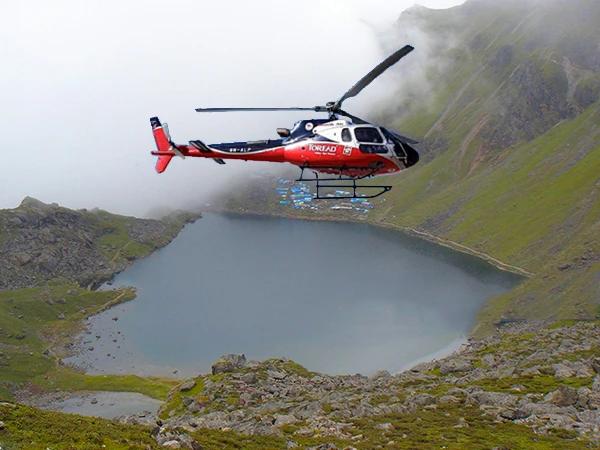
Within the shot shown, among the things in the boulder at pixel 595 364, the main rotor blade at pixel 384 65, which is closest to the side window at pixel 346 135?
the main rotor blade at pixel 384 65

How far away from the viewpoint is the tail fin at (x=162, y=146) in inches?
1778

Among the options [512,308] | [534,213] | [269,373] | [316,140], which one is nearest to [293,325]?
[512,308]

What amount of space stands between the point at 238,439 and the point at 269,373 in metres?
37.9

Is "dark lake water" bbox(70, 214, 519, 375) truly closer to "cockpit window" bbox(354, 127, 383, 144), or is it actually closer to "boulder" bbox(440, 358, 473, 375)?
"boulder" bbox(440, 358, 473, 375)

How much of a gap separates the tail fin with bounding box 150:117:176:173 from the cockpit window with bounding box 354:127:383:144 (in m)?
15.0

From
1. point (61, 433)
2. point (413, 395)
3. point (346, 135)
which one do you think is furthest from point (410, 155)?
point (61, 433)

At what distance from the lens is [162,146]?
1863 inches

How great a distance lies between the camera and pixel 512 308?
402ft

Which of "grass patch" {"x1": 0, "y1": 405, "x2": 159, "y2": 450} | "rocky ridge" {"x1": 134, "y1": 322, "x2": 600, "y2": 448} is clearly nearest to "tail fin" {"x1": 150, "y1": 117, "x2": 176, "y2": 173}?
"rocky ridge" {"x1": 134, "y1": 322, "x2": 600, "y2": 448}

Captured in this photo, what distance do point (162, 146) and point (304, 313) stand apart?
90536 mm

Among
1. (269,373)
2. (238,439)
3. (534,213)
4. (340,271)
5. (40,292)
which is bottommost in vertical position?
(238,439)

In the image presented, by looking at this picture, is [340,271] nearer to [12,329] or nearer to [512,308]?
[512,308]

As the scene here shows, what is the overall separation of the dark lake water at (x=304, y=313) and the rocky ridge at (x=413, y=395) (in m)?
29.7

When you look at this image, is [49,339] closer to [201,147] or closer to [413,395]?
[413,395]
